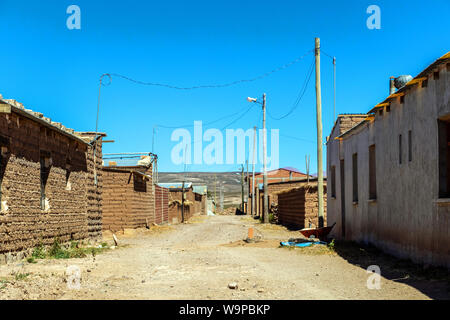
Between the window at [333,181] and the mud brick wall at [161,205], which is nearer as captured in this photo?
the window at [333,181]

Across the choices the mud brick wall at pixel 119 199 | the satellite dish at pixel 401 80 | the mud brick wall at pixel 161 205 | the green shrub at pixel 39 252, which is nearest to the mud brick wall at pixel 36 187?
the green shrub at pixel 39 252

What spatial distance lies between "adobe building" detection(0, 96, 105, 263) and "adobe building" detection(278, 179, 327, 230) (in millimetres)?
11375

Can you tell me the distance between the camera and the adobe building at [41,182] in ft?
37.6

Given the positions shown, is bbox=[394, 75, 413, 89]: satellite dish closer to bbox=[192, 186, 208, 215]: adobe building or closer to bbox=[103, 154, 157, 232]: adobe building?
bbox=[103, 154, 157, 232]: adobe building

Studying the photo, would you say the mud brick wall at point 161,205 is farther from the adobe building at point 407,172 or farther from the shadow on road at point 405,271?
the shadow on road at point 405,271

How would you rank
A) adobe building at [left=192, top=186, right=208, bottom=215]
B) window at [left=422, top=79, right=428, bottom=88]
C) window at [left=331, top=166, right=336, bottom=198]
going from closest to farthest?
1. window at [left=422, top=79, right=428, bottom=88]
2. window at [left=331, top=166, right=336, bottom=198]
3. adobe building at [left=192, top=186, right=208, bottom=215]

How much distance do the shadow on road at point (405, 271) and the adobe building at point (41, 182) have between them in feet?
26.1

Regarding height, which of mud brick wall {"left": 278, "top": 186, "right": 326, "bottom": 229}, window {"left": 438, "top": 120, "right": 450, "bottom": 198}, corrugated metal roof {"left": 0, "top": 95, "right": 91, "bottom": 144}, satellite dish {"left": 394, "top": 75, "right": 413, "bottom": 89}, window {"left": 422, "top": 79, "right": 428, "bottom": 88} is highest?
satellite dish {"left": 394, "top": 75, "right": 413, "bottom": 89}

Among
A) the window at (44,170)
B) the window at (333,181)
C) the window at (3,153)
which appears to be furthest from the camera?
the window at (333,181)

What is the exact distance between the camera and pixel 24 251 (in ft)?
40.3

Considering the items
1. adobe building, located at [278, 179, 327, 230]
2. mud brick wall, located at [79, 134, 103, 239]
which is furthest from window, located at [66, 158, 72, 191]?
adobe building, located at [278, 179, 327, 230]

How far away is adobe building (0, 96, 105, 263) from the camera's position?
11459mm
